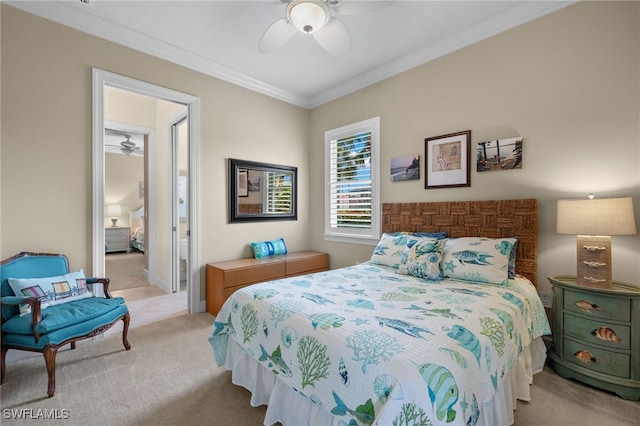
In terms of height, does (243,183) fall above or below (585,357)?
above

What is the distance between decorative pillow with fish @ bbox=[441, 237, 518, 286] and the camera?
2.18 m

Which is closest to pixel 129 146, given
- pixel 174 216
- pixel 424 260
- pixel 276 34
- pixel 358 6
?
pixel 174 216

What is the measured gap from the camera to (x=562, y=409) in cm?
175

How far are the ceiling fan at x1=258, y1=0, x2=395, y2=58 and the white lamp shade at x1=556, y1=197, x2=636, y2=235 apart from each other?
1.95m

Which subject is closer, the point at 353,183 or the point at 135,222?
the point at 353,183

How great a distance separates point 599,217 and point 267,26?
3125mm

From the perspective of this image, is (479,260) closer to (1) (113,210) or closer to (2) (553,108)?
(2) (553,108)

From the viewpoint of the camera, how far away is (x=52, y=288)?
7.17 ft

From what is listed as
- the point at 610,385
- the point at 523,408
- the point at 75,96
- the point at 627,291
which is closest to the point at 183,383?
the point at 523,408

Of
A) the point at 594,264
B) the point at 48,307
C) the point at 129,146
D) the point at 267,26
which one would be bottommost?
the point at 48,307

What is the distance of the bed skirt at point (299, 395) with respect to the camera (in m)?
1.42

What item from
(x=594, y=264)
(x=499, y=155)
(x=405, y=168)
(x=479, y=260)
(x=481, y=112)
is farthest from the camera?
(x=405, y=168)

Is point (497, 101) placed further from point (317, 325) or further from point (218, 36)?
point (218, 36)

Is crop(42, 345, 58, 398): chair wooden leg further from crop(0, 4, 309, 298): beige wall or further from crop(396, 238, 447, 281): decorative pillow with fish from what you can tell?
crop(396, 238, 447, 281): decorative pillow with fish
